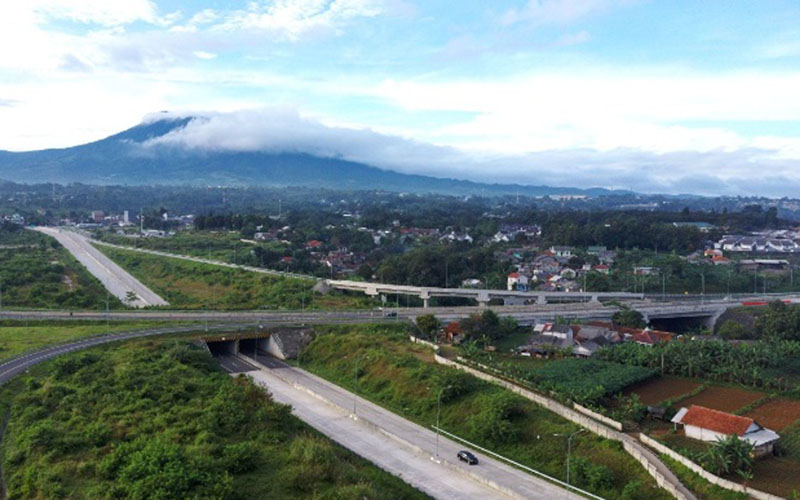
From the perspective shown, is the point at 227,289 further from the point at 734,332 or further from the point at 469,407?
the point at 734,332

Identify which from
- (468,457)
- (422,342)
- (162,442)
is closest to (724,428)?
(468,457)

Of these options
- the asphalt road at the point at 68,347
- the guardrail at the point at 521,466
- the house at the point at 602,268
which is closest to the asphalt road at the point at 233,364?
the asphalt road at the point at 68,347

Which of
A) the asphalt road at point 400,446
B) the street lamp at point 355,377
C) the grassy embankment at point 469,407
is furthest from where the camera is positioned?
the street lamp at point 355,377

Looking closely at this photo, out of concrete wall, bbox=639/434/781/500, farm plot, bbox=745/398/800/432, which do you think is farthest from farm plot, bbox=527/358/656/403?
farm plot, bbox=745/398/800/432

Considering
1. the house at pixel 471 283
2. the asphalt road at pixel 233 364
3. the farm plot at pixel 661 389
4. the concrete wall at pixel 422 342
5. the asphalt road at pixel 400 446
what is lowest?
the asphalt road at pixel 400 446

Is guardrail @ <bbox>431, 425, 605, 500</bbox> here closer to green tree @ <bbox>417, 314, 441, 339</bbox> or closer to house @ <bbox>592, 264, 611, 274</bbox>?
green tree @ <bbox>417, 314, 441, 339</bbox>

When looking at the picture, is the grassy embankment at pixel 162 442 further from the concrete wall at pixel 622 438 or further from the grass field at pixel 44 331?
the concrete wall at pixel 622 438

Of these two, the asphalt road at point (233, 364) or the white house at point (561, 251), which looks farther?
the white house at point (561, 251)
